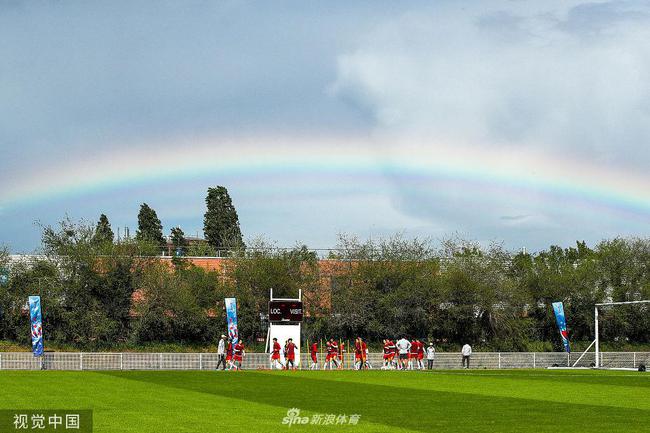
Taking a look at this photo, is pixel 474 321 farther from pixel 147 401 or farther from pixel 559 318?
pixel 147 401

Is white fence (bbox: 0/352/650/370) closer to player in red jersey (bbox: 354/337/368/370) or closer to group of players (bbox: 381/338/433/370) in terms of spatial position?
group of players (bbox: 381/338/433/370)

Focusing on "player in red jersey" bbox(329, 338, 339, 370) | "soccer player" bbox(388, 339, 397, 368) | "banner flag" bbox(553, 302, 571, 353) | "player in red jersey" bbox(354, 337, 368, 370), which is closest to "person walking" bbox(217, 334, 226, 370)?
"player in red jersey" bbox(329, 338, 339, 370)

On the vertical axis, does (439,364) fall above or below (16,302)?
below

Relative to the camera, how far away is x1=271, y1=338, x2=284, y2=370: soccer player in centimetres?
6662

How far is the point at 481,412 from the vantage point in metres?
27.0

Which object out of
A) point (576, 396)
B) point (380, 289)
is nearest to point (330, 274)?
point (380, 289)

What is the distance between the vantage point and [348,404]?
30031 millimetres

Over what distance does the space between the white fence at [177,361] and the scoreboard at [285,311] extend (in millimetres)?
3011

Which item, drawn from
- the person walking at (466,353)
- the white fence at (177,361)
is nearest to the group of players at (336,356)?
the white fence at (177,361)

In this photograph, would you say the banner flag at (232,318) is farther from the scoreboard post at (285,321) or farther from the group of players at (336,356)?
the scoreboard post at (285,321)

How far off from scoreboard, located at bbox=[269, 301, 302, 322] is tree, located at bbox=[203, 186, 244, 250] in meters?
58.3

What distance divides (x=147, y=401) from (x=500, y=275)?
6379cm

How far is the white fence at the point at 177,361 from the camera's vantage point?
65438 mm

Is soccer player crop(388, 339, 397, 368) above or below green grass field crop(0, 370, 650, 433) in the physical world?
below
